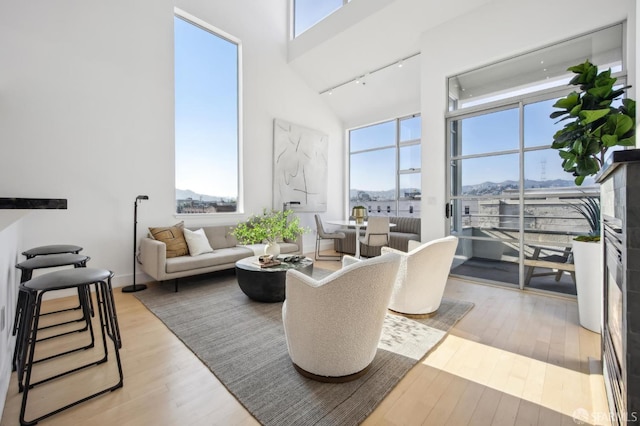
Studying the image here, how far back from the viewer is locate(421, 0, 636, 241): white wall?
321 cm

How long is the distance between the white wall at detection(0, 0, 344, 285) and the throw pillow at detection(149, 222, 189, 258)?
0.41 m

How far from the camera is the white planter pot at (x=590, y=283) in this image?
8.29 ft

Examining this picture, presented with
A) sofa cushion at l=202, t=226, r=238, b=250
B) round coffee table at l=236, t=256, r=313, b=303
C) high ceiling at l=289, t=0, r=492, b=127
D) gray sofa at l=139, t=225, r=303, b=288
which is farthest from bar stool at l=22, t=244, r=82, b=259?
high ceiling at l=289, t=0, r=492, b=127

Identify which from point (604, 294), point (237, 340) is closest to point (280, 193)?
point (237, 340)

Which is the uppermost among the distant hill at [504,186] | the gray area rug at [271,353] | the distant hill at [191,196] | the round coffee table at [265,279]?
the distant hill at [504,186]

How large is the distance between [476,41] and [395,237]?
3.50 metres

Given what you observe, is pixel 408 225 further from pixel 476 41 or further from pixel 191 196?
pixel 191 196

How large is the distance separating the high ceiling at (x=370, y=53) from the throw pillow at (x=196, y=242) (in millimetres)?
4229

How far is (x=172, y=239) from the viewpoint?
13.0ft

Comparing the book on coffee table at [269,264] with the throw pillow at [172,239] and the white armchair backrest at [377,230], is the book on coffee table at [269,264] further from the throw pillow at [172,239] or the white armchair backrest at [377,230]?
the white armchair backrest at [377,230]

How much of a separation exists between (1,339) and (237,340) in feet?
4.54

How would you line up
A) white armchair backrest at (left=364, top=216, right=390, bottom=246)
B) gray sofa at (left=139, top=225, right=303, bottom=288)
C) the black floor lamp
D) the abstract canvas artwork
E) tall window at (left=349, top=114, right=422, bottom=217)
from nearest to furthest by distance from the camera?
1. gray sofa at (left=139, top=225, right=303, bottom=288)
2. the black floor lamp
3. white armchair backrest at (left=364, top=216, right=390, bottom=246)
4. the abstract canvas artwork
5. tall window at (left=349, top=114, right=422, bottom=217)

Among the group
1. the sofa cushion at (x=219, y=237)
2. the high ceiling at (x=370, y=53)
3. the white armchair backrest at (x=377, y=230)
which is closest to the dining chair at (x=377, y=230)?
the white armchair backrest at (x=377, y=230)

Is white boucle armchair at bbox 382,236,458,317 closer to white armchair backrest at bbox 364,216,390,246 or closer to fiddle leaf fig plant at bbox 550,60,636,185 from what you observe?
fiddle leaf fig plant at bbox 550,60,636,185
